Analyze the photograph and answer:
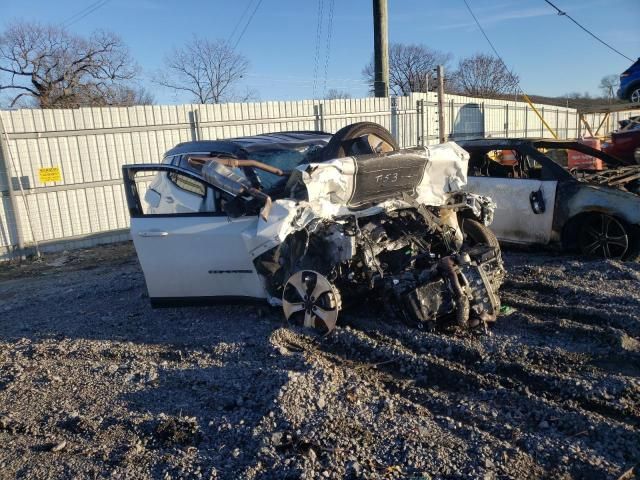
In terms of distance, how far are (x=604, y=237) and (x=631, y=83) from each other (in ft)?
44.3

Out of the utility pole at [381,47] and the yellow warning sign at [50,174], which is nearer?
the yellow warning sign at [50,174]

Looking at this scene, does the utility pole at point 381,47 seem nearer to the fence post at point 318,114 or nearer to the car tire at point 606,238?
the fence post at point 318,114

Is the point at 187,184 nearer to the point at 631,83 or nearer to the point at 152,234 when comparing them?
the point at 152,234

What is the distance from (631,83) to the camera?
56.9 ft


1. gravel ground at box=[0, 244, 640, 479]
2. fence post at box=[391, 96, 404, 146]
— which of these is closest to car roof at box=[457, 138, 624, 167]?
gravel ground at box=[0, 244, 640, 479]

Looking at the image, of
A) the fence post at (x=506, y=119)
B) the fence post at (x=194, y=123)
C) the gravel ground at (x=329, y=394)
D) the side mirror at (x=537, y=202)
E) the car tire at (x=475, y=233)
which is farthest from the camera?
the fence post at (x=506, y=119)

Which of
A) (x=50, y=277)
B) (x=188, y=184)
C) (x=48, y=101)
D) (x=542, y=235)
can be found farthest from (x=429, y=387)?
(x=48, y=101)

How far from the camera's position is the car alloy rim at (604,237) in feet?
21.1

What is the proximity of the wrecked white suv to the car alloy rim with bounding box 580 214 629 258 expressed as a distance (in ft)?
5.80

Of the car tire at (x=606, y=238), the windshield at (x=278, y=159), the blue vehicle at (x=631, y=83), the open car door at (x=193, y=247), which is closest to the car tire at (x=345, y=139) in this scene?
the windshield at (x=278, y=159)

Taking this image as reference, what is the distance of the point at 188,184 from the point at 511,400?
3.34m

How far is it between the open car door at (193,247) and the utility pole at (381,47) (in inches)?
411

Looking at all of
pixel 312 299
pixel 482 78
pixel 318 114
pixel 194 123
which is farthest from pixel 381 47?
pixel 482 78

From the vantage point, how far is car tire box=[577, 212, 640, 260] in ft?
21.0
